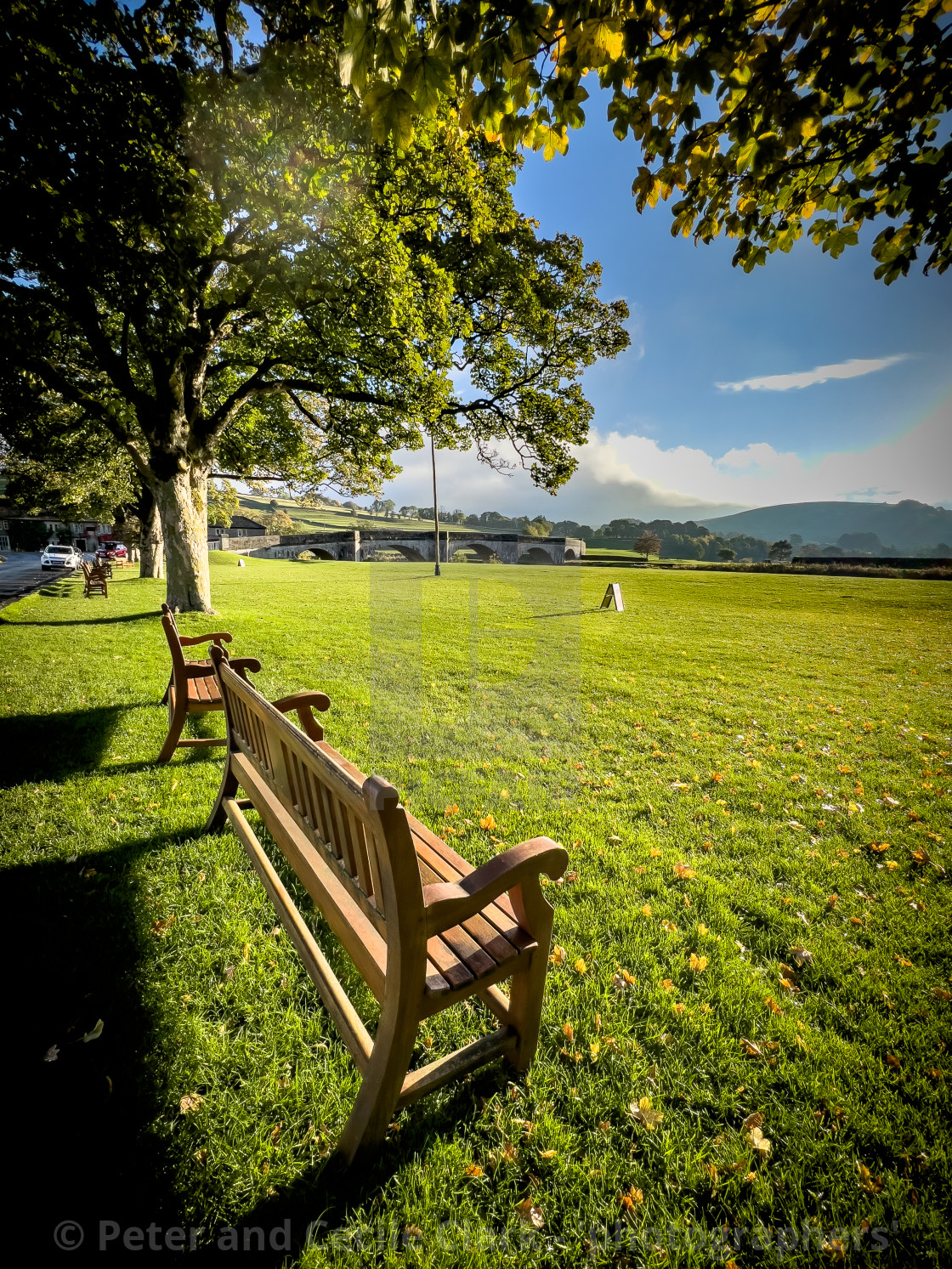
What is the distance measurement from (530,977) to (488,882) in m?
0.64

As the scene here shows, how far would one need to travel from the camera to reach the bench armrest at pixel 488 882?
143 cm

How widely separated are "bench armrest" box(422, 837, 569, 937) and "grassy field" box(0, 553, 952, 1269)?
972mm

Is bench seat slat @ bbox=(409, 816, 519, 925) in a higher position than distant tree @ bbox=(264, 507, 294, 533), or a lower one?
lower

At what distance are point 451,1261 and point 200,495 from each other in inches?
505

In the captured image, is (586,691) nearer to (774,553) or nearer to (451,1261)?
(451,1261)

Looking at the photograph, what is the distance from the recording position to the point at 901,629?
14891 millimetres

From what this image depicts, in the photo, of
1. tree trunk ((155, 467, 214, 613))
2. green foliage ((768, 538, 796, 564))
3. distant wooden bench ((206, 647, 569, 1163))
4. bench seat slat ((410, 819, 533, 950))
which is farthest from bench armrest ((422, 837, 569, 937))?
green foliage ((768, 538, 796, 564))

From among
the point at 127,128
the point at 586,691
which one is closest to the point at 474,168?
the point at 127,128

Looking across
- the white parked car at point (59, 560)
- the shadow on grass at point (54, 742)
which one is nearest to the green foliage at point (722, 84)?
the shadow on grass at point (54, 742)

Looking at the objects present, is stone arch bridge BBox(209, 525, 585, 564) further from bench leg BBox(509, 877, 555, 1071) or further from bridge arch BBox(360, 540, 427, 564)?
bench leg BBox(509, 877, 555, 1071)

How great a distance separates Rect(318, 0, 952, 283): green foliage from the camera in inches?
83.7

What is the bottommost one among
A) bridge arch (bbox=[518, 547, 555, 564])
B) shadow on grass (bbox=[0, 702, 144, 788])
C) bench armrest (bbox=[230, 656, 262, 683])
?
shadow on grass (bbox=[0, 702, 144, 788])

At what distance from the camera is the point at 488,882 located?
1516 millimetres

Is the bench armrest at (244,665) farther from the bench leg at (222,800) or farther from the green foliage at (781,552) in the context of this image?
the green foliage at (781,552)
